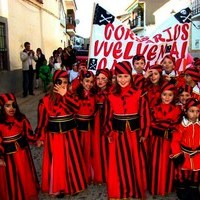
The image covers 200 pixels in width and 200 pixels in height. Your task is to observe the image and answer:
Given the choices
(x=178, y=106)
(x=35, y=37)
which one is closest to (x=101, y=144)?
(x=178, y=106)

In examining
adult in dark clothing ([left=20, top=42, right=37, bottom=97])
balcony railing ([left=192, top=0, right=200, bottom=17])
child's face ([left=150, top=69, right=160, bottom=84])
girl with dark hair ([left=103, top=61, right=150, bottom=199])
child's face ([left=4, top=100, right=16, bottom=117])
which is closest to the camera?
child's face ([left=4, top=100, right=16, bottom=117])

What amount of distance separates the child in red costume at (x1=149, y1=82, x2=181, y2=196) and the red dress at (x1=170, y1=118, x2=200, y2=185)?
0.25m

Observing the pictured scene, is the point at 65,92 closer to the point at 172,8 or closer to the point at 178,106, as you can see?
the point at 178,106

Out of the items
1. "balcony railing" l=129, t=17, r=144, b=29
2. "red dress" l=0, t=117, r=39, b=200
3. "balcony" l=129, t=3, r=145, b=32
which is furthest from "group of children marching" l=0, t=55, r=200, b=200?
"balcony railing" l=129, t=17, r=144, b=29

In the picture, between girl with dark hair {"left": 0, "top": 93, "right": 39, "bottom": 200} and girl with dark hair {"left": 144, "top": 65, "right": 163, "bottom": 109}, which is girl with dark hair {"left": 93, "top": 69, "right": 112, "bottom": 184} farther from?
girl with dark hair {"left": 0, "top": 93, "right": 39, "bottom": 200}

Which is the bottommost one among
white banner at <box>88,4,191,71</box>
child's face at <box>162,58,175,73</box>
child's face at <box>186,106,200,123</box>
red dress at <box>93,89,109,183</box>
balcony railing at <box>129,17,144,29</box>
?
red dress at <box>93,89,109,183</box>

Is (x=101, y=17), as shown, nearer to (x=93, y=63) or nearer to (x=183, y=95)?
(x=93, y=63)

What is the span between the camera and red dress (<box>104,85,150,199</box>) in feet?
13.8

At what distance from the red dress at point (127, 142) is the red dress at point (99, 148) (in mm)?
576

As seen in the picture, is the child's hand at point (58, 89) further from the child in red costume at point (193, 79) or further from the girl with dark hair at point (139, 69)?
the child in red costume at point (193, 79)

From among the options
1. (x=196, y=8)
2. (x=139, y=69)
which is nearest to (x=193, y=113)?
(x=139, y=69)

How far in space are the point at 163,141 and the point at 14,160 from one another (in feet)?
5.78

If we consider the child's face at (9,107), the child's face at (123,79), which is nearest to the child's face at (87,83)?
the child's face at (123,79)

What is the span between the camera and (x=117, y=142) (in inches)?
167
